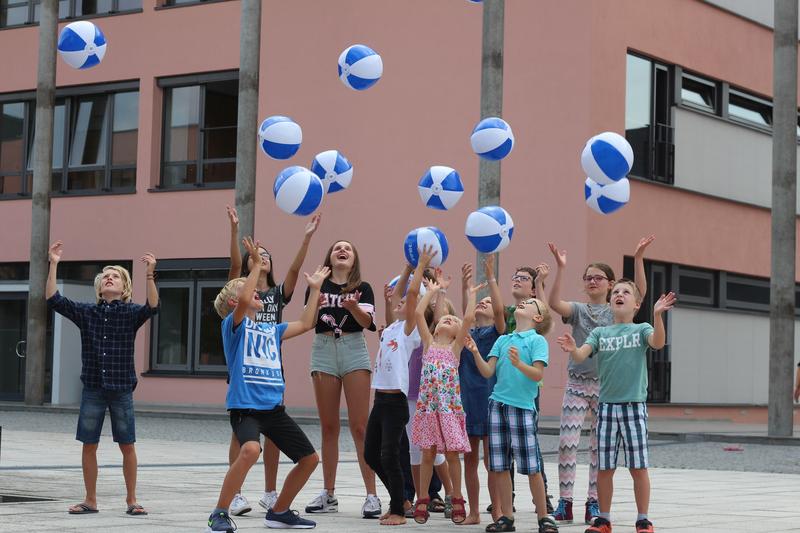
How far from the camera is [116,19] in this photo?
2825 cm

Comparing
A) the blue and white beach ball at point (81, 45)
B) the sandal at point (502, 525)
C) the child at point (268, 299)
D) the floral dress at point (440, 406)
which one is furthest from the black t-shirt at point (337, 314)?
the blue and white beach ball at point (81, 45)

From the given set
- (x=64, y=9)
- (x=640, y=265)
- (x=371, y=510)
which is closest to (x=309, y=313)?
(x=371, y=510)

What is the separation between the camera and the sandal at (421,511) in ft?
28.6

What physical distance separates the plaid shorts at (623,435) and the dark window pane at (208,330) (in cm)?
1920

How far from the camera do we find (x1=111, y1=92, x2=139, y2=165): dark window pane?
2791 cm

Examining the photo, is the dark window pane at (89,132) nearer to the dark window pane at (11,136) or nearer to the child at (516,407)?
the dark window pane at (11,136)

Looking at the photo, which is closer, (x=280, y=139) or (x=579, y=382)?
(x=579, y=382)

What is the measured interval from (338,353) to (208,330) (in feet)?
58.5

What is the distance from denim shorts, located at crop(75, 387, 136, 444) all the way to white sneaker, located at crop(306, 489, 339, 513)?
135 centimetres

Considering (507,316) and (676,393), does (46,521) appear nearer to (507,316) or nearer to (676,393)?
(507,316)

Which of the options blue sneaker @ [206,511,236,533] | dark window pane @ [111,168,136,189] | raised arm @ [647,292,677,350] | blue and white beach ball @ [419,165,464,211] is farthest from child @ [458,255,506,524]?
dark window pane @ [111,168,136,189]

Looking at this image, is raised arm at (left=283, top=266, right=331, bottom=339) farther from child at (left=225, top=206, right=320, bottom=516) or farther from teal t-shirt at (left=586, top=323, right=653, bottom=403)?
teal t-shirt at (left=586, top=323, right=653, bottom=403)

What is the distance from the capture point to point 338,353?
9.33 m

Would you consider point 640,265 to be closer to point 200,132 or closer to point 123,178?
point 200,132
